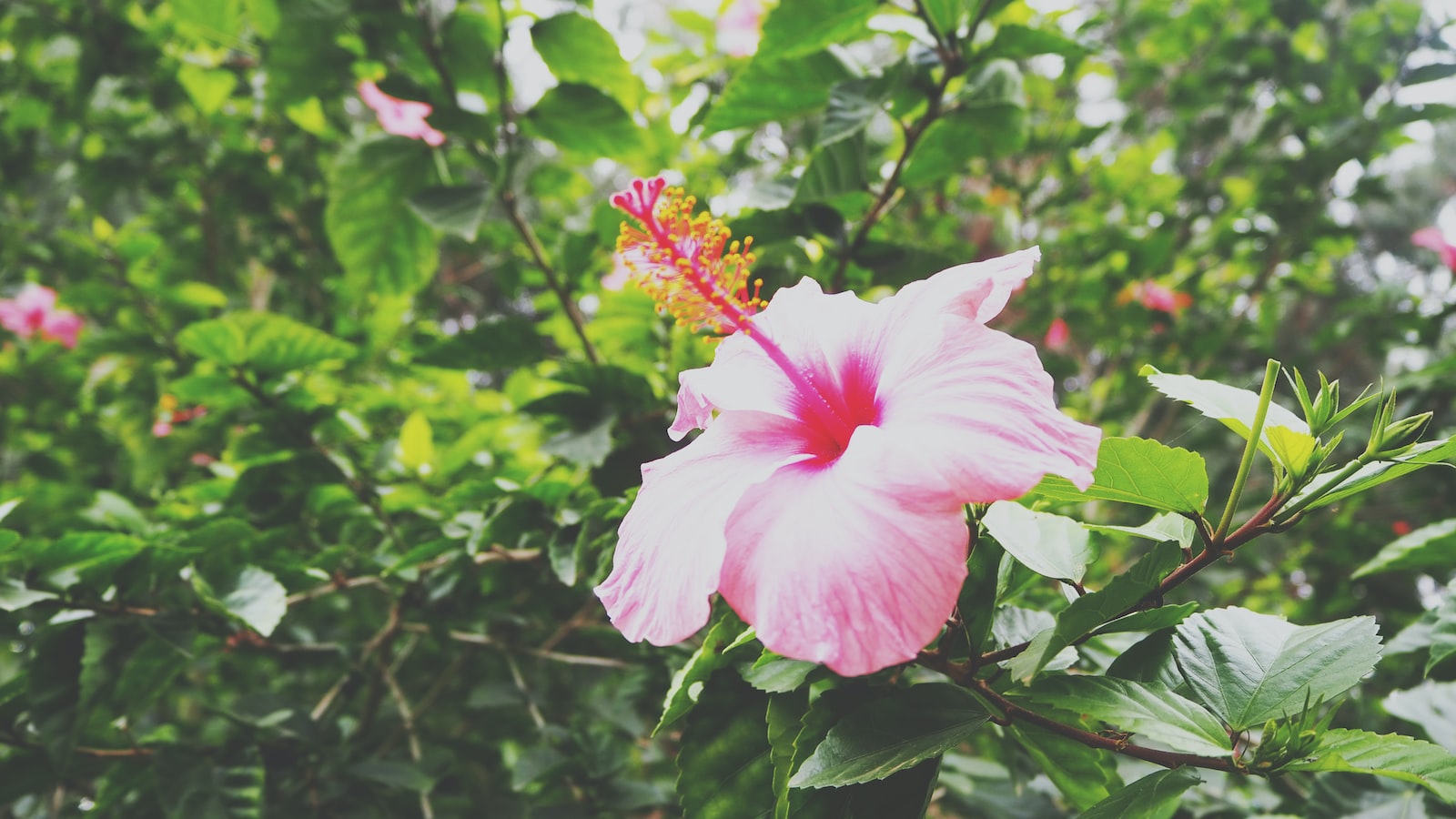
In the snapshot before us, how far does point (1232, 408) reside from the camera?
574 mm

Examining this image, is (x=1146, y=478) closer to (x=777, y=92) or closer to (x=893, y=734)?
(x=893, y=734)

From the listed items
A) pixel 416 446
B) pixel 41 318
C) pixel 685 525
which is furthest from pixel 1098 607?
pixel 41 318

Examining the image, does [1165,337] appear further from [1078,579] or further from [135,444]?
[135,444]

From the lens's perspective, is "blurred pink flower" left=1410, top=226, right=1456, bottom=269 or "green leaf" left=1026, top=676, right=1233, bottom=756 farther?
"blurred pink flower" left=1410, top=226, right=1456, bottom=269

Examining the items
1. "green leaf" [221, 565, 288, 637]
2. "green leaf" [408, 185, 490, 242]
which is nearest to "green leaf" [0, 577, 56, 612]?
"green leaf" [221, 565, 288, 637]

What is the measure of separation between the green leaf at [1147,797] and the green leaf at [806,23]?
832 mm

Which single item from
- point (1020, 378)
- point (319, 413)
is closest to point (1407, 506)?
point (1020, 378)

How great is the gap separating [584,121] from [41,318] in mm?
2520

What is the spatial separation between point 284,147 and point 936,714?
8.44 ft

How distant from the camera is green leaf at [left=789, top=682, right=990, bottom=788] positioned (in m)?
0.52

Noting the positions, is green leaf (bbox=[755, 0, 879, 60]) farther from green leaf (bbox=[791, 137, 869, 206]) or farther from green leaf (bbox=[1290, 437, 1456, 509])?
green leaf (bbox=[1290, 437, 1456, 509])

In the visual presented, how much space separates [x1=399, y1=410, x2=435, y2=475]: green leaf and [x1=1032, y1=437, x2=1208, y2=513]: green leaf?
108 cm

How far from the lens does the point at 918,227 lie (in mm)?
2365

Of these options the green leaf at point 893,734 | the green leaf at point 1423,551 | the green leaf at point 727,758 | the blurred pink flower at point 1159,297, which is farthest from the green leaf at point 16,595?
the blurred pink flower at point 1159,297
